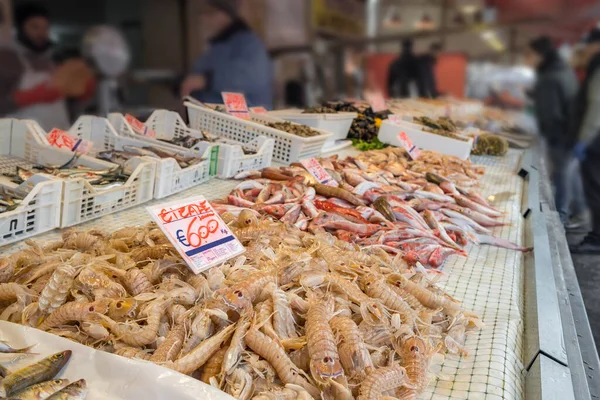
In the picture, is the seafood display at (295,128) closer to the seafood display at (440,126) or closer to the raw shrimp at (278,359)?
the seafood display at (440,126)

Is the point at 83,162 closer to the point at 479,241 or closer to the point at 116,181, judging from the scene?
the point at 116,181

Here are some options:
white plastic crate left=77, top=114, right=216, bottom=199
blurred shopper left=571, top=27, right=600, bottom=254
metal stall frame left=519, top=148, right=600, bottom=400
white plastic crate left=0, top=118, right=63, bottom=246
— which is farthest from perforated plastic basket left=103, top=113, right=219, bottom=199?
blurred shopper left=571, top=27, right=600, bottom=254

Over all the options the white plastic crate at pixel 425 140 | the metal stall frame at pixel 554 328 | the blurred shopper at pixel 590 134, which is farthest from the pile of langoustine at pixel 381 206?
the blurred shopper at pixel 590 134

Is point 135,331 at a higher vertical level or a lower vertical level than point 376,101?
lower

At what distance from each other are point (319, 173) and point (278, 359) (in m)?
2.48

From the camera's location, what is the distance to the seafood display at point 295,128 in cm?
465

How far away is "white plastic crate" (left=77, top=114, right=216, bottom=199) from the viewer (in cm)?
362

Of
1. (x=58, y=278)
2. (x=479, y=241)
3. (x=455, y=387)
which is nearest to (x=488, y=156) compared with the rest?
(x=479, y=241)

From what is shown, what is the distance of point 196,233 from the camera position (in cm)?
223

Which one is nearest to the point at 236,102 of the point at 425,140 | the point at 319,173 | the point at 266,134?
the point at 319,173

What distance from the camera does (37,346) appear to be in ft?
5.44

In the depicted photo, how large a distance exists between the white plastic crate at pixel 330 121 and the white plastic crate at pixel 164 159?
0.76 metres

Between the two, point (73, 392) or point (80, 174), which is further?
point (80, 174)

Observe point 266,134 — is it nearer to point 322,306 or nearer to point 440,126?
point 440,126
